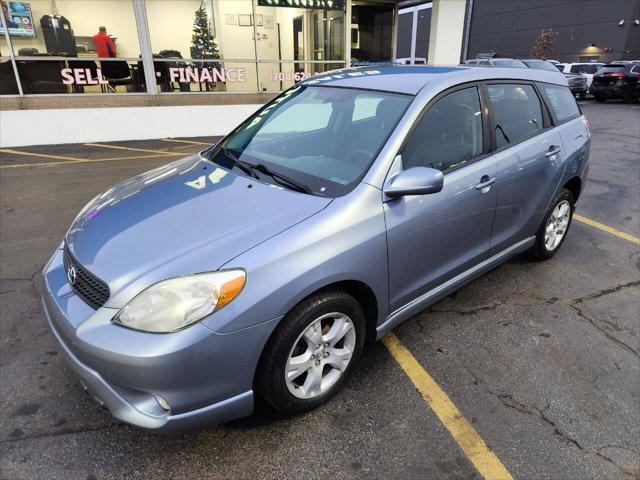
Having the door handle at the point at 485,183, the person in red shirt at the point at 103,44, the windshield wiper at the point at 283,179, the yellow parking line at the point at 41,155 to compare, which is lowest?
the yellow parking line at the point at 41,155

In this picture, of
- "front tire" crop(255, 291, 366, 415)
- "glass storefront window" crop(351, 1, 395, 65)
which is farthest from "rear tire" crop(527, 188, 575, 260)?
"glass storefront window" crop(351, 1, 395, 65)

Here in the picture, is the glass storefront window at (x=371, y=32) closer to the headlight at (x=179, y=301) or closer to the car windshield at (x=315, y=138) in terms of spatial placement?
the car windshield at (x=315, y=138)

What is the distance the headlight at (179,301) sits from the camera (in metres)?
1.92

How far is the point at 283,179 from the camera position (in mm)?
2648

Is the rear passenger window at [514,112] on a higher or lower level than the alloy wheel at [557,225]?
higher

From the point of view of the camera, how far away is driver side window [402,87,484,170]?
8.96 ft

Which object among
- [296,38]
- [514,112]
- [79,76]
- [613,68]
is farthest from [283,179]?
[613,68]

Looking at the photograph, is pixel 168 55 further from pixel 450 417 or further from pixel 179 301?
pixel 450 417

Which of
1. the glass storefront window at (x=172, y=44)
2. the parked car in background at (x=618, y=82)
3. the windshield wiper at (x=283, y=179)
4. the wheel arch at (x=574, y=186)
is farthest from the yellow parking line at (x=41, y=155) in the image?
the parked car in background at (x=618, y=82)

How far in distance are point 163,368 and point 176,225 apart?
752 mm

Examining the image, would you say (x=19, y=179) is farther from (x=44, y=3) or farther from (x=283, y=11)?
(x=283, y=11)

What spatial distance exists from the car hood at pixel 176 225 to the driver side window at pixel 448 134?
0.73 metres

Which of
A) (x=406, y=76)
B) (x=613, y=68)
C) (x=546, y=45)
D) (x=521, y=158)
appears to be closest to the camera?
(x=406, y=76)

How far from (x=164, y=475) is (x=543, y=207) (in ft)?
10.8
